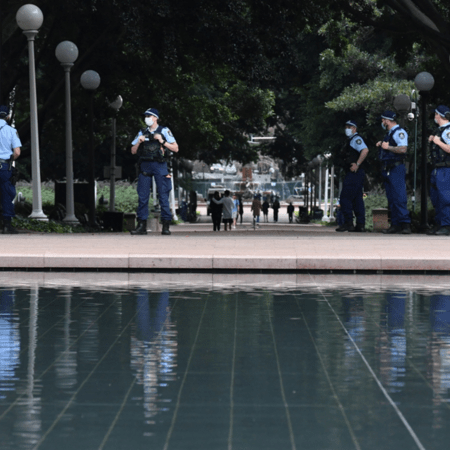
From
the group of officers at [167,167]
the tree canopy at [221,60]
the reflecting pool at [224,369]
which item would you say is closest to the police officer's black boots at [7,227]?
the group of officers at [167,167]

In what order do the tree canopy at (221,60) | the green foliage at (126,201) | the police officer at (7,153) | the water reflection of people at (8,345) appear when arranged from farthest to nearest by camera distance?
the green foliage at (126,201) → the tree canopy at (221,60) → the police officer at (7,153) → the water reflection of people at (8,345)

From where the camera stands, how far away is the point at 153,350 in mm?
9070

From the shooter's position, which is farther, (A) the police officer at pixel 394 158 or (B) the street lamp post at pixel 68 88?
(B) the street lamp post at pixel 68 88

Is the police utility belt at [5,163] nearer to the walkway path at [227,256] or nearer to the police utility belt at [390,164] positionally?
A: the walkway path at [227,256]

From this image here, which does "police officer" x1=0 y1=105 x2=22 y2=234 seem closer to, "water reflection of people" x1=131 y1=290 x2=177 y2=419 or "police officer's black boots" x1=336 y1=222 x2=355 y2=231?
"police officer's black boots" x1=336 y1=222 x2=355 y2=231

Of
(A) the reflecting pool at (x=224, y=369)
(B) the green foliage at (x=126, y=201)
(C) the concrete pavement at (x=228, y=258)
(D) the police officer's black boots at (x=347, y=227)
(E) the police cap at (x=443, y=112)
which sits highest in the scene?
(E) the police cap at (x=443, y=112)

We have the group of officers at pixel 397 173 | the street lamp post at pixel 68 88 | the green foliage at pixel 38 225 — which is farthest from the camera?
the street lamp post at pixel 68 88

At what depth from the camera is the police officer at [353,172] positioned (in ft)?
75.4

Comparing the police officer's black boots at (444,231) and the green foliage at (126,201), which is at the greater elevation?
the green foliage at (126,201)

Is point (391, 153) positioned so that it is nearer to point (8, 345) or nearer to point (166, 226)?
point (166, 226)

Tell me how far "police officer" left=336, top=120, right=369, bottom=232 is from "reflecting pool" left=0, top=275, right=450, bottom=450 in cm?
970

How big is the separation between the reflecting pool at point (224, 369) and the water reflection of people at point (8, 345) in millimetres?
17

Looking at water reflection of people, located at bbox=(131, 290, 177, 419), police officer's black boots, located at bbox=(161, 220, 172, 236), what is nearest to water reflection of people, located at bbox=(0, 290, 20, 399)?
water reflection of people, located at bbox=(131, 290, 177, 419)

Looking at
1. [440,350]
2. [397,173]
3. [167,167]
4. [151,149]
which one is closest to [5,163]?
[151,149]
